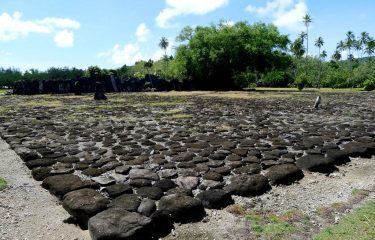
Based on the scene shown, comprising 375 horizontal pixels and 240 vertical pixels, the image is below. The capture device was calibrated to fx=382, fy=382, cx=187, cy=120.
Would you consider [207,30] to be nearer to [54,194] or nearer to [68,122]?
[68,122]

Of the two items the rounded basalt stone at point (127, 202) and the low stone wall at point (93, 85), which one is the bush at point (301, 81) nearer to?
the low stone wall at point (93, 85)

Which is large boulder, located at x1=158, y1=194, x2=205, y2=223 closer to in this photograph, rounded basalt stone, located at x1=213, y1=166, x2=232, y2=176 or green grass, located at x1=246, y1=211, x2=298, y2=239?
green grass, located at x1=246, y1=211, x2=298, y2=239

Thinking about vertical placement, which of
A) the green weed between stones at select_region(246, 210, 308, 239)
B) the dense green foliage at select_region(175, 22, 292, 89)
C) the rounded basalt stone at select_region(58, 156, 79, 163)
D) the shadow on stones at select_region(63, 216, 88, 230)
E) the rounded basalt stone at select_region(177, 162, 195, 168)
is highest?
the dense green foliage at select_region(175, 22, 292, 89)

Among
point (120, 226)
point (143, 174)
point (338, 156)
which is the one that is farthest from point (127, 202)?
point (338, 156)

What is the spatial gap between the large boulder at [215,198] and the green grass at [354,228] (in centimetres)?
130

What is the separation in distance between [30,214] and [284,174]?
12.3 feet

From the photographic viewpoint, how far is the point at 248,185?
5.55 meters

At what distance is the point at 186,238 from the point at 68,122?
10.7m

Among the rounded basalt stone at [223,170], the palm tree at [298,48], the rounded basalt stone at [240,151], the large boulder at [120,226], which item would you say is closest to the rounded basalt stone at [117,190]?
the large boulder at [120,226]

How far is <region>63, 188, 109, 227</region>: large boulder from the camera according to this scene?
14.9 ft

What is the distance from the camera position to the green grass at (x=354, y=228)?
403 cm

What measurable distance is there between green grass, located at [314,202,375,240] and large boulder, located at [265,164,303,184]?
1350 millimetres

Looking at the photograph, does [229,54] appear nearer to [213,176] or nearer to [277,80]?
[277,80]

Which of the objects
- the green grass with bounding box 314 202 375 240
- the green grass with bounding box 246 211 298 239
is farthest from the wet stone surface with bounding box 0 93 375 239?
the green grass with bounding box 314 202 375 240
